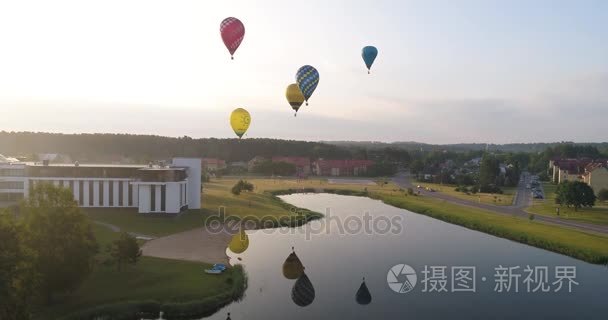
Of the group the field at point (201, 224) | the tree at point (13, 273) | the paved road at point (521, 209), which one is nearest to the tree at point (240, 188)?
the field at point (201, 224)

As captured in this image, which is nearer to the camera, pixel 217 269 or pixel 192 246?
pixel 217 269

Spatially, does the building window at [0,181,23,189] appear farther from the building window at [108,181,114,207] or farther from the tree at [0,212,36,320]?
the tree at [0,212,36,320]

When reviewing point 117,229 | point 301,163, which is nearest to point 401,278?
point 117,229

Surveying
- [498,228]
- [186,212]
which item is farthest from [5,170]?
[498,228]

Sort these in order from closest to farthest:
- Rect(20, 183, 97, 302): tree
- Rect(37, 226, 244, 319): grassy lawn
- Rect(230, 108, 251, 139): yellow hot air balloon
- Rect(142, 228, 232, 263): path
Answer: Rect(20, 183, 97, 302): tree → Rect(37, 226, 244, 319): grassy lawn → Rect(142, 228, 232, 263): path → Rect(230, 108, 251, 139): yellow hot air balloon

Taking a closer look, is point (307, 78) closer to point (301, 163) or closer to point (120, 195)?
point (120, 195)

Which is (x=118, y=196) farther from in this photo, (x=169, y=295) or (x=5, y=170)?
(x=169, y=295)

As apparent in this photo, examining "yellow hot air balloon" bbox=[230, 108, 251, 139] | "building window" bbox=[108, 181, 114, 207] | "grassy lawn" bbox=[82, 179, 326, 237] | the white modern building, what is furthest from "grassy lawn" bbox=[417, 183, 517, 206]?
"building window" bbox=[108, 181, 114, 207]
